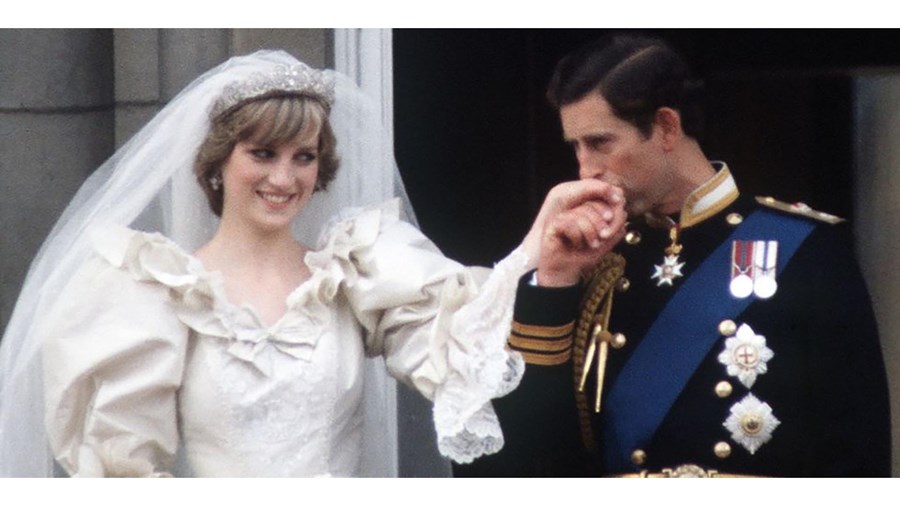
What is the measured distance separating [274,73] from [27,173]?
687 mm

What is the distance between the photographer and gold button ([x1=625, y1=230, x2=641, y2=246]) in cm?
274

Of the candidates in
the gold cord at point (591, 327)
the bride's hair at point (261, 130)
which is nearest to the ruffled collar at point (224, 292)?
the bride's hair at point (261, 130)

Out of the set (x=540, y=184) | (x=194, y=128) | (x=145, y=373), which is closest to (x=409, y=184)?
(x=540, y=184)

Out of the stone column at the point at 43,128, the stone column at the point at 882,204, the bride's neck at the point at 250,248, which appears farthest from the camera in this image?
the stone column at the point at 43,128

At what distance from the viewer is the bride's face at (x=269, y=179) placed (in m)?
2.80

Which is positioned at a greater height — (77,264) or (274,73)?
(274,73)

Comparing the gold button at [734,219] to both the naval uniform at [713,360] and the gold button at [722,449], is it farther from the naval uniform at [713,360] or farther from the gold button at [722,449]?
the gold button at [722,449]

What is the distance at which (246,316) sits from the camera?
279cm

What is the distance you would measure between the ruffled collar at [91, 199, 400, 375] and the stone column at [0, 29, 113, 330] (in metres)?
0.44

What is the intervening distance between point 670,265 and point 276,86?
67 cm

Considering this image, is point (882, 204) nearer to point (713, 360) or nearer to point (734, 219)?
point (734, 219)

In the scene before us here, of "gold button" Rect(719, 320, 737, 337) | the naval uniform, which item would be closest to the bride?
the naval uniform

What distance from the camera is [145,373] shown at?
8.96 ft
